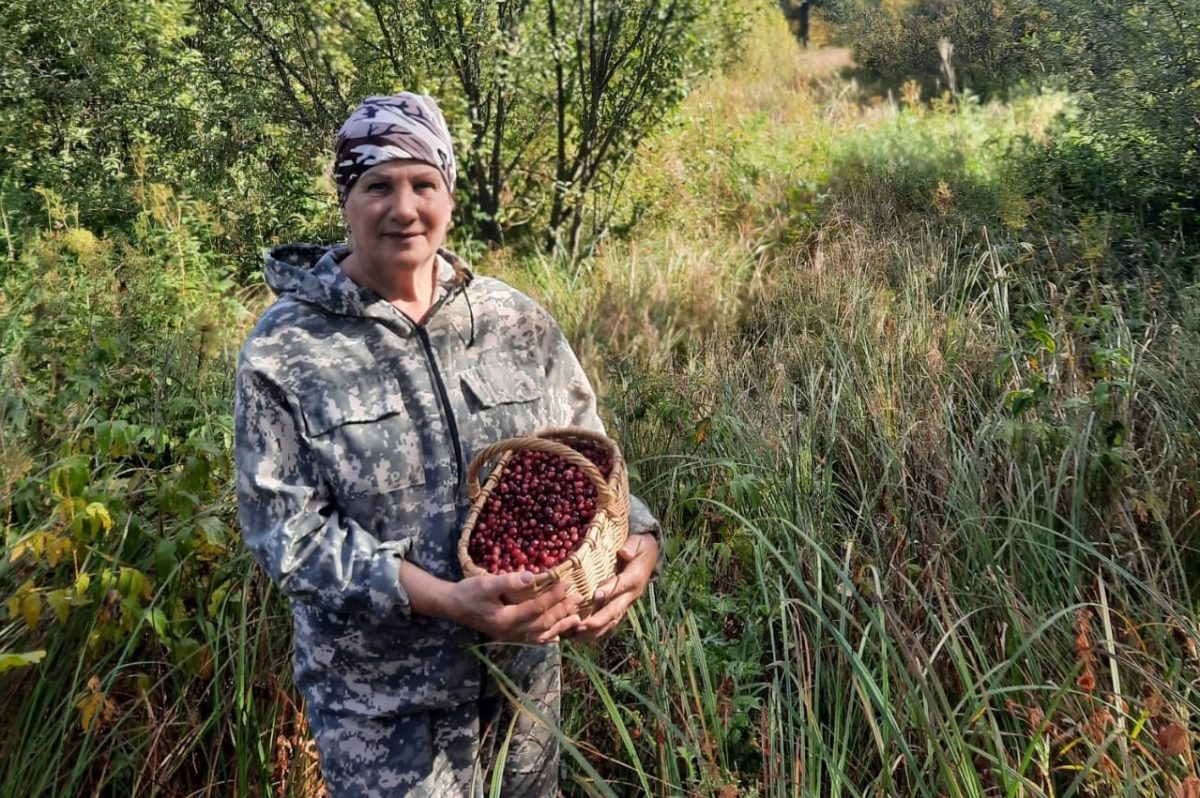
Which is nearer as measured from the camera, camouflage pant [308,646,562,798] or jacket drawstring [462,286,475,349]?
camouflage pant [308,646,562,798]

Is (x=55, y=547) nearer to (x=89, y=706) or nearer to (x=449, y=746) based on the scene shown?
(x=89, y=706)

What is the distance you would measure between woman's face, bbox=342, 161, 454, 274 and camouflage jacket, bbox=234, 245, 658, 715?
77 mm

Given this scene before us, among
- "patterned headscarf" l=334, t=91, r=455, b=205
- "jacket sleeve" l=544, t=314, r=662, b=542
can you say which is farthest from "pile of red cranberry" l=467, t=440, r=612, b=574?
"patterned headscarf" l=334, t=91, r=455, b=205

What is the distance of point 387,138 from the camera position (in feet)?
5.39

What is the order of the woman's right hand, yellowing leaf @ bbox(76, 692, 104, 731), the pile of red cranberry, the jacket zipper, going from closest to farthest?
the woman's right hand, the pile of red cranberry, the jacket zipper, yellowing leaf @ bbox(76, 692, 104, 731)

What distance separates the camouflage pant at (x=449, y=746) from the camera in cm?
163

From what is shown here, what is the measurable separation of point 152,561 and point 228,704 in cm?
44

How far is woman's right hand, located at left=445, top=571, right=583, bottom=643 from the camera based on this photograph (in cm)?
144

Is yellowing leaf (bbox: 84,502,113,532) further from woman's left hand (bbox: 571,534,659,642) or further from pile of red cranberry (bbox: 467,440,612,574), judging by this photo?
woman's left hand (bbox: 571,534,659,642)

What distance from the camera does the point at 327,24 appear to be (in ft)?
17.6

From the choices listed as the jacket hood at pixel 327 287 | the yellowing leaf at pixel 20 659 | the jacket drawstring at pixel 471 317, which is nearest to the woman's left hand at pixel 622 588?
the jacket drawstring at pixel 471 317

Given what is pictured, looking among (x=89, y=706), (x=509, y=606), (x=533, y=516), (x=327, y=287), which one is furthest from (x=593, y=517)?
(x=89, y=706)

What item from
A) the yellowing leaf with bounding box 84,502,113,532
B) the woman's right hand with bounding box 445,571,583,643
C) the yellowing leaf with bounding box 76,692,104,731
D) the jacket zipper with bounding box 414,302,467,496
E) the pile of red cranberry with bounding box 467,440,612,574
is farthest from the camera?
the yellowing leaf with bounding box 84,502,113,532

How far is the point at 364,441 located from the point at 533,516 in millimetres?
334
